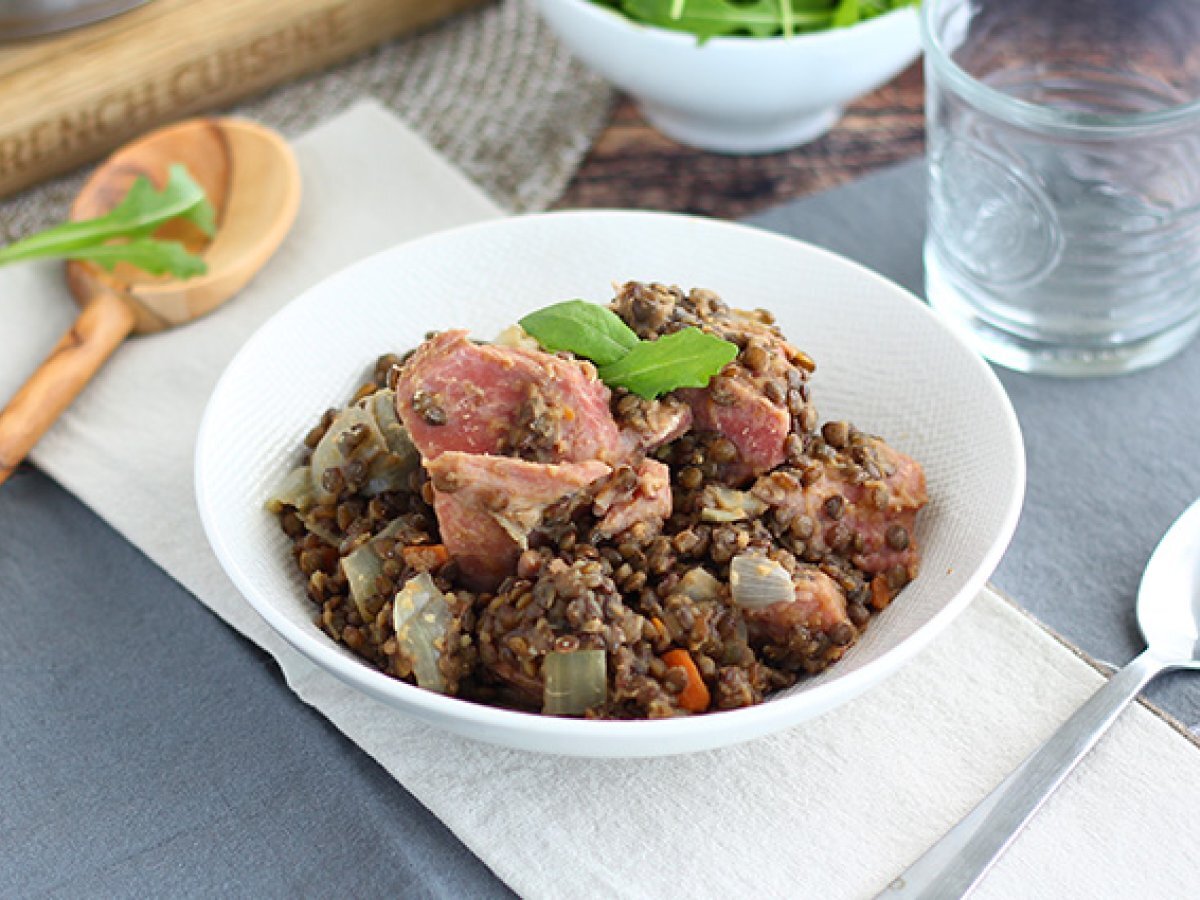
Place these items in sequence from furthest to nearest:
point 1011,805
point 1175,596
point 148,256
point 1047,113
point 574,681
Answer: point 148,256 → point 1047,113 → point 1175,596 → point 1011,805 → point 574,681

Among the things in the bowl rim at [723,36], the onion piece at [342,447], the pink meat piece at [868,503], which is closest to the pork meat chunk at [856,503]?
the pink meat piece at [868,503]

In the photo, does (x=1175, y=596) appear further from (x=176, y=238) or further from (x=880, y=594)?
(x=176, y=238)

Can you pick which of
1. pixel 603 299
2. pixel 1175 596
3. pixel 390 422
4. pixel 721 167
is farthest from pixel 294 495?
pixel 721 167

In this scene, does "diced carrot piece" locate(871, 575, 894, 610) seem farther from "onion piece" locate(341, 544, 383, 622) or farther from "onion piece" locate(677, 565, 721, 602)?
"onion piece" locate(341, 544, 383, 622)

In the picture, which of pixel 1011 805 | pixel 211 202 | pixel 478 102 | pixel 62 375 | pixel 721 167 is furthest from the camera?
pixel 478 102

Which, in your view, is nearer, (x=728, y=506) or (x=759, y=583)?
(x=759, y=583)

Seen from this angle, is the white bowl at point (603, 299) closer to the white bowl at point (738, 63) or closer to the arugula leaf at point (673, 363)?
the arugula leaf at point (673, 363)

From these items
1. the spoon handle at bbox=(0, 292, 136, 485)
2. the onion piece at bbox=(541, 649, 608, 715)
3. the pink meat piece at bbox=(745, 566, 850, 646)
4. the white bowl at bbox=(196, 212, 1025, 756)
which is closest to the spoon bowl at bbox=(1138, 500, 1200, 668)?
the white bowl at bbox=(196, 212, 1025, 756)
